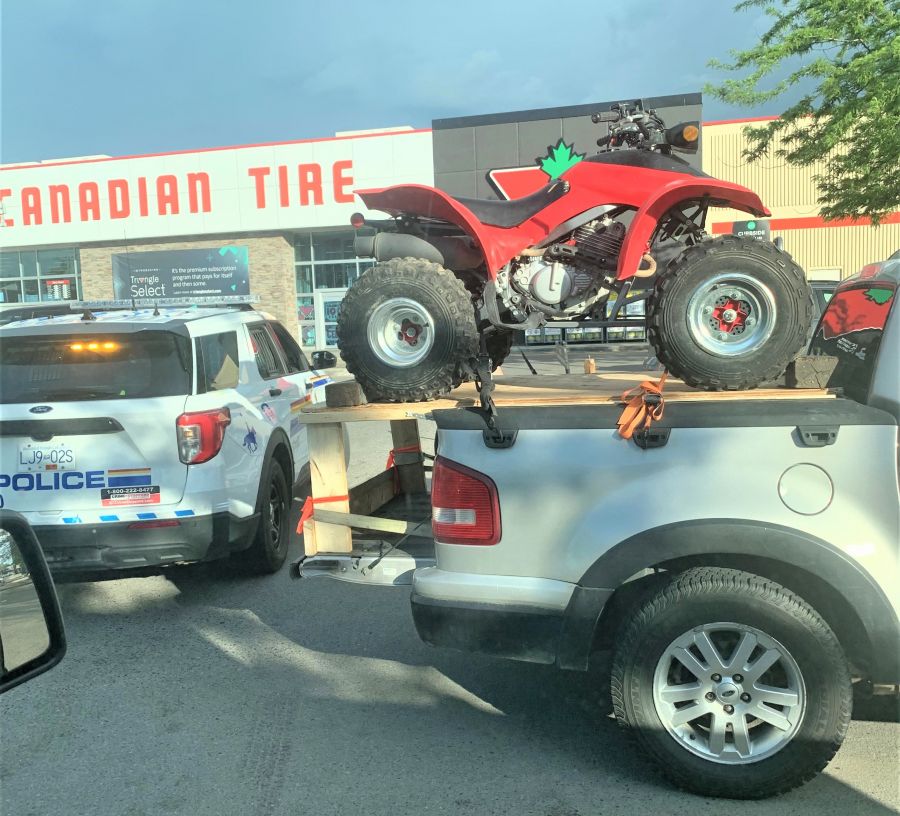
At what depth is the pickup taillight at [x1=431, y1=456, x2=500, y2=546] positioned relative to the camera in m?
2.83

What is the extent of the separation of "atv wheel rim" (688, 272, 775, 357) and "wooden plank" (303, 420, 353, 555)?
5.60 ft

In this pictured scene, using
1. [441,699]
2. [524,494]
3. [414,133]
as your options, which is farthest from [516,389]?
[414,133]

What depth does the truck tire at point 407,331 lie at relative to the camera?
365cm

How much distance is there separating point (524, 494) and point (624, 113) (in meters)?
2.44

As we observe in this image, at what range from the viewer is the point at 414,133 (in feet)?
77.9

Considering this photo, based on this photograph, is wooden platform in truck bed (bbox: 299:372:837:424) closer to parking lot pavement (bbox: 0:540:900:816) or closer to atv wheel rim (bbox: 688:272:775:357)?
atv wheel rim (bbox: 688:272:775:357)

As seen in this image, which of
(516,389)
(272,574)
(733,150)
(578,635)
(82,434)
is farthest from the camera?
(733,150)

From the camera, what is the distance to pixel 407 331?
12.4 ft

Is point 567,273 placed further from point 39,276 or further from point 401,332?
point 39,276

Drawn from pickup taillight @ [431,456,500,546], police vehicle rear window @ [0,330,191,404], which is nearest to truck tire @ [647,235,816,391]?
pickup taillight @ [431,456,500,546]

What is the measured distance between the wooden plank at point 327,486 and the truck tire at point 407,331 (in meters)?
0.32

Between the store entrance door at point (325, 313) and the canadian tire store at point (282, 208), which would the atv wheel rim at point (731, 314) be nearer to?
the canadian tire store at point (282, 208)

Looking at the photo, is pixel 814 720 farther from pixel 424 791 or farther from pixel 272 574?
pixel 272 574

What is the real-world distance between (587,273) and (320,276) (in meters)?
23.6
